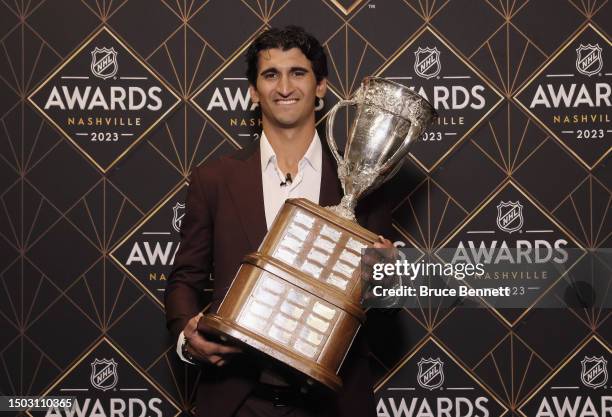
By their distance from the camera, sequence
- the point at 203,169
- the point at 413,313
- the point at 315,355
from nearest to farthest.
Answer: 1. the point at 315,355
2. the point at 203,169
3. the point at 413,313

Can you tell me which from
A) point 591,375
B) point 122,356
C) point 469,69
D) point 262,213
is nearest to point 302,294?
point 262,213

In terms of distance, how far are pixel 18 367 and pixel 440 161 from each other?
1.49 meters

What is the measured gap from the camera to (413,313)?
8.04 feet

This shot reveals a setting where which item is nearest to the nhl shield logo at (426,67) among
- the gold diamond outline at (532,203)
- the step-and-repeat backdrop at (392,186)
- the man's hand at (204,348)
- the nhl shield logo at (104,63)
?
the step-and-repeat backdrop at (392,186)

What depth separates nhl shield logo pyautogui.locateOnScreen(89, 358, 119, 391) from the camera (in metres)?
2.47

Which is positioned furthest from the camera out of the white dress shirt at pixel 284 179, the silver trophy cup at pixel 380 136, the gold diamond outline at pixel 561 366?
the gold diamond outline at pixel 561 366

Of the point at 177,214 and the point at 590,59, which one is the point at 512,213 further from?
the point at 177,214

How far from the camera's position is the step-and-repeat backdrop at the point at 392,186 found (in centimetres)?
245

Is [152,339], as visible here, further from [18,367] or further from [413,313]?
[413,313]

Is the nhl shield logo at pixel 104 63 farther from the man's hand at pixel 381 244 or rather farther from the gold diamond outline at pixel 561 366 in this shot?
the gold diamond outline at pixel 561 366

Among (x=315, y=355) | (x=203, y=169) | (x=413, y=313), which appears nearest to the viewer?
(x=315, y=355)

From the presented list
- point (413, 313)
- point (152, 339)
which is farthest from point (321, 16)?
A: point (152, 339)

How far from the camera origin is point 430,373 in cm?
245

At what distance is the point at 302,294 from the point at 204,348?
0.86 ft
